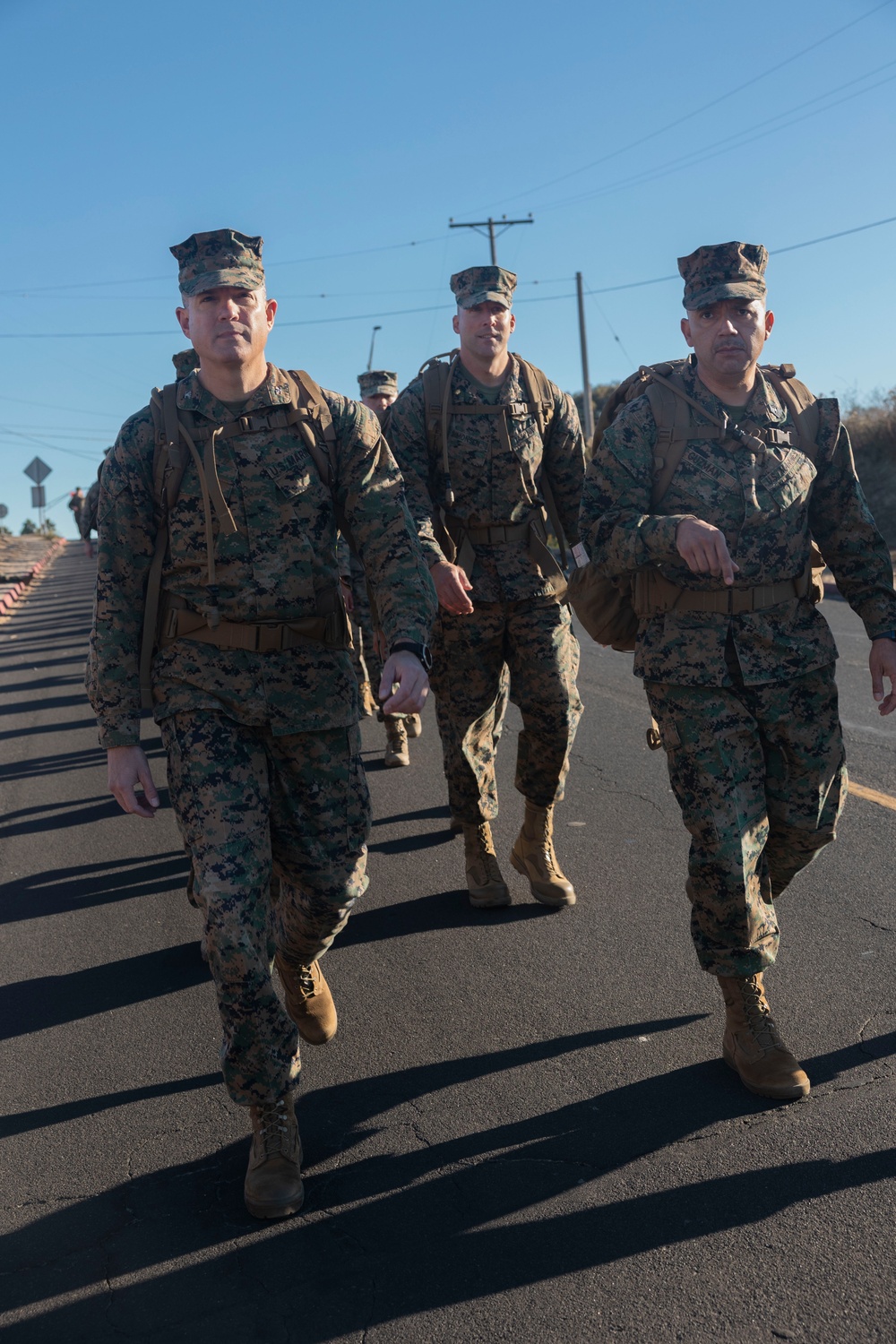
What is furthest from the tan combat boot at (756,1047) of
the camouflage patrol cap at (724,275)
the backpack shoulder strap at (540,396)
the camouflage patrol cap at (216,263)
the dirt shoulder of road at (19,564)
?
the dirt shoulder of road at (19,564)

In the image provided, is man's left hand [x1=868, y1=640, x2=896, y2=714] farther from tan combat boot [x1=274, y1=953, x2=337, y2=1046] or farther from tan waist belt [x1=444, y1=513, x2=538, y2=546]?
tan combat boot [x1=274, y1=953, x2=337, y2=1046]

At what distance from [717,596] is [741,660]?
208mm

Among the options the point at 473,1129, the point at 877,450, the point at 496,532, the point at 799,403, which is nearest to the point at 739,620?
the point at 799,403

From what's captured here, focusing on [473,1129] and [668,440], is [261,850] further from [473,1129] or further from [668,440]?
[668,440]

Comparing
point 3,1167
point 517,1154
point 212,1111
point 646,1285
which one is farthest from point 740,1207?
point 3,1167

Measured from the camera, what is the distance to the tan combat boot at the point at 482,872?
5316 mm

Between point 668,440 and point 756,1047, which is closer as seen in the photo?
point 756,1047

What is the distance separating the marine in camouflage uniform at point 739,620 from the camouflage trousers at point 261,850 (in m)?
0.98

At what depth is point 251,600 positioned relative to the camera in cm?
352

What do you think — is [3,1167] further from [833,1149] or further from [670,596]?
[670,596]

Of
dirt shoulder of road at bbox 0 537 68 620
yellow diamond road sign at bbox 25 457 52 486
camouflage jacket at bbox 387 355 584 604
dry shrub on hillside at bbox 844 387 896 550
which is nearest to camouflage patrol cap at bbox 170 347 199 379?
camouflage jacket at bbox 387 355 584 604

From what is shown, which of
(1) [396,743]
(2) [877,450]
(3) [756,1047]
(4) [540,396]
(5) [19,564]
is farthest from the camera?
(5) [19,564]

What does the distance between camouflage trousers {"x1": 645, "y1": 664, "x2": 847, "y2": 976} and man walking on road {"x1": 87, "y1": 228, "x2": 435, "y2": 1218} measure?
2.84 feet

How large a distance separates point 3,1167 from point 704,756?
2.26 m
